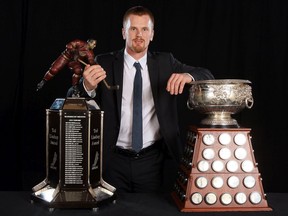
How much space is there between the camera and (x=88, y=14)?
9.28ft

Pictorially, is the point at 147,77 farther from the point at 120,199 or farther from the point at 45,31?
the point at 45,31

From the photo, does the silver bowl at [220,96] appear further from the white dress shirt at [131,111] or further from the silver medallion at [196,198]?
the white dress shirt at [131,111]

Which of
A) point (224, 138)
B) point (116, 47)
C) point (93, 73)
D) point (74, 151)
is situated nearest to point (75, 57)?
point (93, 73)

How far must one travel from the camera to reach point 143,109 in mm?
2008

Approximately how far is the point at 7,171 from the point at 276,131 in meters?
1.97

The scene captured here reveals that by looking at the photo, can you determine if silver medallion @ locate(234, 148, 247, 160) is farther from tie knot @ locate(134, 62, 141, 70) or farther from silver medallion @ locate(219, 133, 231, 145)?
tie knot @ locate(134, 62, 141, 70)

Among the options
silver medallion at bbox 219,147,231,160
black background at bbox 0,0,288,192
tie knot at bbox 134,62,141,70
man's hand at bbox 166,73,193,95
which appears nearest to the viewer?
silver medallion at bbox 219,147,231,160

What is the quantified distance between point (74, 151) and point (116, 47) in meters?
1.64

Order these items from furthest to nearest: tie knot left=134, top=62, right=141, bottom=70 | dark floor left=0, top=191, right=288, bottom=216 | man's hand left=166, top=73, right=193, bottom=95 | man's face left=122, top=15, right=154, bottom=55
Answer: tie knot left=134, top=62, right=141, bottom=70
man's face left=122, top=15, right=154, bottom=55
man's hand left=166, top=73, right=193, bottom=95
dark floor left=0, top=191, right=288, bottom=216

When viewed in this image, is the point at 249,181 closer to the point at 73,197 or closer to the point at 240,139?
the point at 240,139

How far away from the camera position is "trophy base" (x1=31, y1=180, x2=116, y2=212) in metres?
1.30

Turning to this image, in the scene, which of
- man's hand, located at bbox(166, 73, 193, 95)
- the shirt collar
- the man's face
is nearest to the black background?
the shirt collar

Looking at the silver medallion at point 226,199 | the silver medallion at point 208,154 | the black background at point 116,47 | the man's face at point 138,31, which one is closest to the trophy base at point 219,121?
the silver medallion at point 208,154

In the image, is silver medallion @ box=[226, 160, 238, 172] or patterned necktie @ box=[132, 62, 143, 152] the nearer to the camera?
silver medallion @ box=[226, 160, 238, 172]
